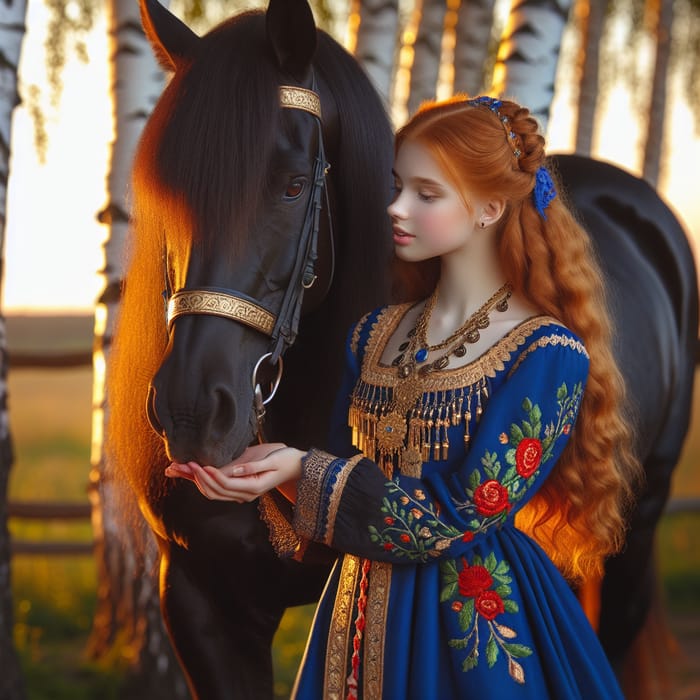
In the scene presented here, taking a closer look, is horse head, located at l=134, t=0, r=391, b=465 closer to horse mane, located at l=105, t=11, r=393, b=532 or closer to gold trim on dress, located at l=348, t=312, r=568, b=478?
horse mane, located at l=105, t=11, r=393, b=532

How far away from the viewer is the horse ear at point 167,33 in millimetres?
1879

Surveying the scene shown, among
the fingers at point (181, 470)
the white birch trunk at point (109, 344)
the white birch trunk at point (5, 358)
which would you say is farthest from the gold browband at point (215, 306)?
the white birch trunk at point (109, 344)

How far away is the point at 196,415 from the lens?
1.47 meters

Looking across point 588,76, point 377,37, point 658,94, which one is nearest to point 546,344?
point 377,37

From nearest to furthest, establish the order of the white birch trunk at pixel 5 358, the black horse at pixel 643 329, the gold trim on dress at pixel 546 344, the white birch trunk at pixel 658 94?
the gold trim on dress at pixel 546 344 → the white birch trunk at pixel 5 358 → the black horse at pixel 643 329 → the white birch trunk at pixel 658 94

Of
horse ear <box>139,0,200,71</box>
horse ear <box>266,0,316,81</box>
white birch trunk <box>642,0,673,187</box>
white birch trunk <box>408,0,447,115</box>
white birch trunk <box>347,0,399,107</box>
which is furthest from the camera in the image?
white birch trunk <box>642,0,673,187</box>

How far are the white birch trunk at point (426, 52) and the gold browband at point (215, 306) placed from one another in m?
4.10

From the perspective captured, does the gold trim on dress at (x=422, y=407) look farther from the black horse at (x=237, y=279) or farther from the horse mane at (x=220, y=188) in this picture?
the horse mane at (x=220, y=188)

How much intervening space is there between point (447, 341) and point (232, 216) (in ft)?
1.46

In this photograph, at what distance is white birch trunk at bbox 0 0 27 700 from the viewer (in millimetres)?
2641

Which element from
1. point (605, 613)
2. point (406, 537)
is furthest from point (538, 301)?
point (605, 613)

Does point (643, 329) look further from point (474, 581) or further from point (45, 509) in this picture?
point (45, 509)

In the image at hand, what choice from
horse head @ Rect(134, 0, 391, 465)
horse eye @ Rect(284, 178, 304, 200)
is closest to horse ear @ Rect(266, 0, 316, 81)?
horse head @ Rect(134, 0, 391, 465)

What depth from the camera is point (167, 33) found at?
6.19 ft
